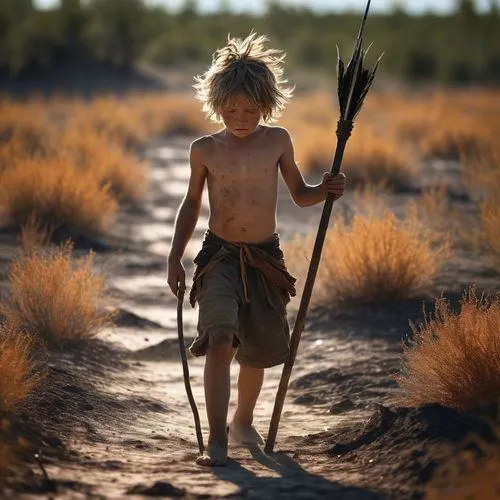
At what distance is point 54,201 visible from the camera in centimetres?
1147

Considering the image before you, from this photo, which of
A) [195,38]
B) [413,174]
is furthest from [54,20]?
[413,174]

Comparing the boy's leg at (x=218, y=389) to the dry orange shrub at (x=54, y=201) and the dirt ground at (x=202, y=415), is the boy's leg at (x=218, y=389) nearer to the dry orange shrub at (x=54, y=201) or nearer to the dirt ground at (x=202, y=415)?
the dirt ground at (x=202, y=415)

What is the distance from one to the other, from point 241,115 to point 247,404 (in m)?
1.43

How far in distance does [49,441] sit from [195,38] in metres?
70.6

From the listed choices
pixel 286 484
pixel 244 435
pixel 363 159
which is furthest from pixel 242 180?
pixel 363 159

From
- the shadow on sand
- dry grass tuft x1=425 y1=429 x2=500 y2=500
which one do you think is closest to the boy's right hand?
the shadow on sand

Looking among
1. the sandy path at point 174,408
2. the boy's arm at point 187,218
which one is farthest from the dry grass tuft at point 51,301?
the boy's arm at point 187,218

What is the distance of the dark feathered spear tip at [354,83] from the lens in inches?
209

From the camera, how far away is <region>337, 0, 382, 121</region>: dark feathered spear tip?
530cm

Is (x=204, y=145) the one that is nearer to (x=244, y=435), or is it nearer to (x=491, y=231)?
(x=244, y=435)

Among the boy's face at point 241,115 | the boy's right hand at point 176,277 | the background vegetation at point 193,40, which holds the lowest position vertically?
the boy's right hand at point 176,277

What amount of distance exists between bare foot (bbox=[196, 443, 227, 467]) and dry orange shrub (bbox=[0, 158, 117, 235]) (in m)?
6.41

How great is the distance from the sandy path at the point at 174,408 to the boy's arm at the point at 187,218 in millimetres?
826

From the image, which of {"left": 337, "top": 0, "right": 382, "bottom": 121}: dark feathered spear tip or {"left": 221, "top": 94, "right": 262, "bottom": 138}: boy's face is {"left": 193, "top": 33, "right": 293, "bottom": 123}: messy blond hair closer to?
{"left": 221, "top": 94, "right": 262, "bottom": 138}: boy's face
